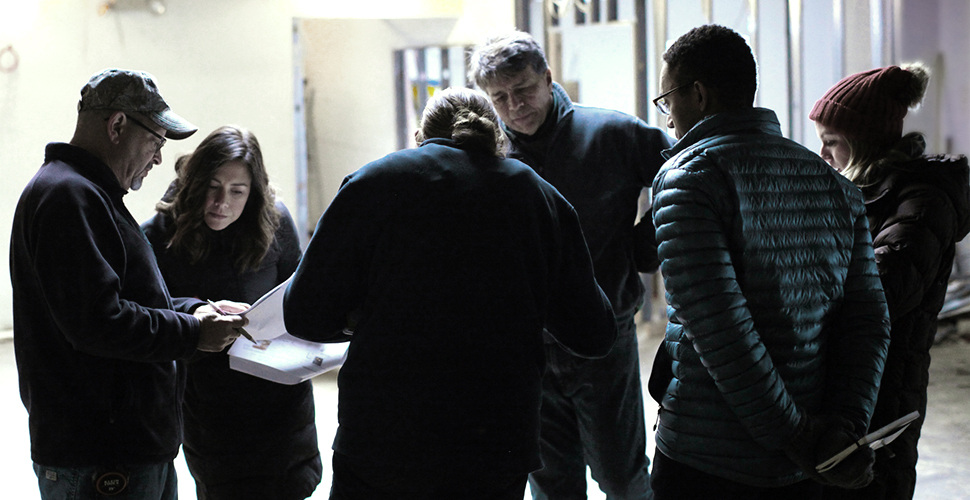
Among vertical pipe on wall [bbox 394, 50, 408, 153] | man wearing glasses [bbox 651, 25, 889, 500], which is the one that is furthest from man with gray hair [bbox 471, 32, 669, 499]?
vertical pipe on wall [bbox 394, 50, 408, 153]

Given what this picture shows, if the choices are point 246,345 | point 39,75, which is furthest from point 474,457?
point 39,75

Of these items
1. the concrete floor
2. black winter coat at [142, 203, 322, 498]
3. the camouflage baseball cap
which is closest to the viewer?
the camouflage baseball cap

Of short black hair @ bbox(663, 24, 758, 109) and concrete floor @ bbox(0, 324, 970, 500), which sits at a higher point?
short black hair @ bbox(663, 24, 758, 109)

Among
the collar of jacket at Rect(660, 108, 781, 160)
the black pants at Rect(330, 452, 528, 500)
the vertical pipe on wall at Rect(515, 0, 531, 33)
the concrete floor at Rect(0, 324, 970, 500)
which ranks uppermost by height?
the vertical pipe on wall at Rect(515, 0, 531, 33)

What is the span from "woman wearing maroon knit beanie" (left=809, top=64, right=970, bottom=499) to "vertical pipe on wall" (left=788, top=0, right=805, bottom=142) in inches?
132

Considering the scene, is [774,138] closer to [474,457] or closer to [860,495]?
[474,457]

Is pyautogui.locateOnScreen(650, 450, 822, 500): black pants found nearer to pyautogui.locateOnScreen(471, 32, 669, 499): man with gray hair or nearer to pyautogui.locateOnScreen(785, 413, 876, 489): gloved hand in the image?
pyautogui.locateOnScreen(785, 413, 876, 489): gloved hand

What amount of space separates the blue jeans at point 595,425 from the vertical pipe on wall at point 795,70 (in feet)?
11.2

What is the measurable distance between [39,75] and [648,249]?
13.5 ft

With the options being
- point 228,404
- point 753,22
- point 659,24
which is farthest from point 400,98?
point 228,404

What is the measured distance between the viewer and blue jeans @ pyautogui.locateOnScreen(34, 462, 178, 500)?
67.6 inches

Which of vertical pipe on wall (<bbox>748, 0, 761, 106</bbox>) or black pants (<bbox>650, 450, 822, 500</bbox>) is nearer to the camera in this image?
black pants (<bbox>650, 450, 822, 500</bbox>)

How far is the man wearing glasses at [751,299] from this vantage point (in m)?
1.48

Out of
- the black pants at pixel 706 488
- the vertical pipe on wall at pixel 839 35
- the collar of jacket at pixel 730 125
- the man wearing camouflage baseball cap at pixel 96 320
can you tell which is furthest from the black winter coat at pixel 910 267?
the vertical pipe on wall at pixel 839 35
